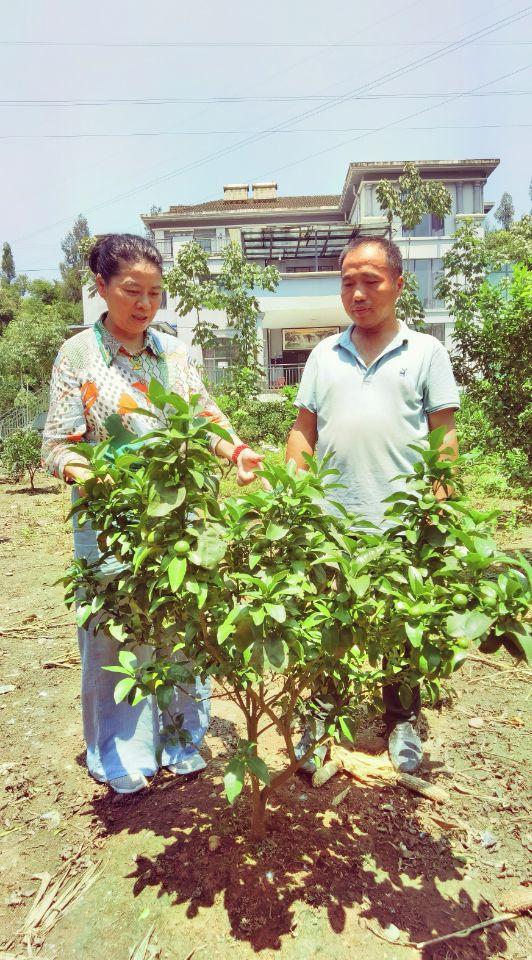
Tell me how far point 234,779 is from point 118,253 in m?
1.69

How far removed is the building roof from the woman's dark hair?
1306 inches

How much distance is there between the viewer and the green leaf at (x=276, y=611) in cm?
144

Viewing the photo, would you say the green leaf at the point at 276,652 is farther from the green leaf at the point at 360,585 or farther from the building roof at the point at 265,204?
the building roof at the point at 265,204

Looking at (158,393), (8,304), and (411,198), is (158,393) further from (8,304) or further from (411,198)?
(8,304)

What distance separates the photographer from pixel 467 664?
388cm

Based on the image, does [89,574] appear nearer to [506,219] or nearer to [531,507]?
[531,507]

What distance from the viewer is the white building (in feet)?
80.7

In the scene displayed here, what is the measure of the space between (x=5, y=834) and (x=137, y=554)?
1.62m

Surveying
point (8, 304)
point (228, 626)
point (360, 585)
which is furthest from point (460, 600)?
point (8, 304)

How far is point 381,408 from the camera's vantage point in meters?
2.47

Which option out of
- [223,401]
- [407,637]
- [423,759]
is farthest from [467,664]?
[223,401]

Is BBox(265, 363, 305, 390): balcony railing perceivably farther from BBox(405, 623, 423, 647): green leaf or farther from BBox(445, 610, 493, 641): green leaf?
BBox(445, 610, 493, 641): green leaf

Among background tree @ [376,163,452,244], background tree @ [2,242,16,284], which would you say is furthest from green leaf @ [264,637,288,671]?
background tree @ [2,242,16,284]

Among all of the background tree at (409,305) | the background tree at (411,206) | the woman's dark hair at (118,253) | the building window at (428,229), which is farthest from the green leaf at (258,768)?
the building window at (428,229)
